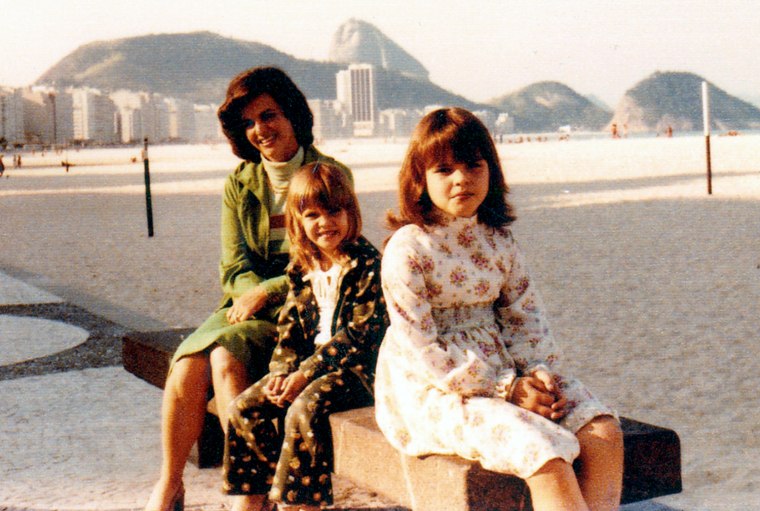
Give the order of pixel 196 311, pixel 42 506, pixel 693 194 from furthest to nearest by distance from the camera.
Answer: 1. pixel 693 194
2. pixel 196 311
3. pixel 42 506

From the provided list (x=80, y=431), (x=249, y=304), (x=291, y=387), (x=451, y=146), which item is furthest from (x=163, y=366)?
(x=451, y=146)

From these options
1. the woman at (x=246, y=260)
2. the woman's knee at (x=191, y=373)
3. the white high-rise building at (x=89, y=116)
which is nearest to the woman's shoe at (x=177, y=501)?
the woman at (x=246, y=260)

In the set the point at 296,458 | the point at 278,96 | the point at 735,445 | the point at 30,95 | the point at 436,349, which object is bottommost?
the point at 735,445

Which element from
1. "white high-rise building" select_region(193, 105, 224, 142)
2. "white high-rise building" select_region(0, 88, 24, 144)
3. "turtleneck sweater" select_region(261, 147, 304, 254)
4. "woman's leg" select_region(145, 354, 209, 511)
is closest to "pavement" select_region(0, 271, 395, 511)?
"woman's leg" select_region(145, 354, 209, 511)

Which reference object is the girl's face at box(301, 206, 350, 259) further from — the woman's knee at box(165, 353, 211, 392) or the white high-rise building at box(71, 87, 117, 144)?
the white high-rise building at box(71, 87, 117, 144)

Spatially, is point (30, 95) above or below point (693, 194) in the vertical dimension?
above

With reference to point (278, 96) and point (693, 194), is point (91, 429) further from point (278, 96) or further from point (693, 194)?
point (693, 194)

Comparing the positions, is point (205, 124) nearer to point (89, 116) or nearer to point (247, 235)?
point (89, 116)

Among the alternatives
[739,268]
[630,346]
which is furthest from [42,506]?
[739,268]
